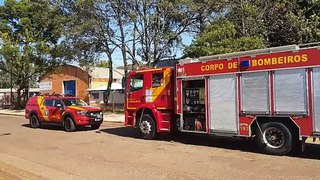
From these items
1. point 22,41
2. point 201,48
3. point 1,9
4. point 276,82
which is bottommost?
point 276,82

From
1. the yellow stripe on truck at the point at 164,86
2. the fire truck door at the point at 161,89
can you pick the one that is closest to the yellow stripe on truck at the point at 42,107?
the fire truck door at the point at 161,89

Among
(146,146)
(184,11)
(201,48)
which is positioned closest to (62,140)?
(146,146)

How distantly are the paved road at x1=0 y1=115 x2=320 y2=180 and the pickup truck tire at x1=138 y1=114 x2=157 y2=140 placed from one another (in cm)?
36

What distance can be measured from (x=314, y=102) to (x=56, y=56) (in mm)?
32690

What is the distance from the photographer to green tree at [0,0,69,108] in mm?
38438

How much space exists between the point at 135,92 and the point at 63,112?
5.06 m

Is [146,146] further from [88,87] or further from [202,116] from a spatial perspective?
[88,87]

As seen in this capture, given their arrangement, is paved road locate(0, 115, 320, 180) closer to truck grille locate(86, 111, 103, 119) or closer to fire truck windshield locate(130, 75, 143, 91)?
fire truck windshield locate(130, 75, 143, 91)

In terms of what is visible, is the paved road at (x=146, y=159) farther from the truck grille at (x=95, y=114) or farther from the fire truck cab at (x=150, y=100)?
the truck grille at (x=95, y=114)

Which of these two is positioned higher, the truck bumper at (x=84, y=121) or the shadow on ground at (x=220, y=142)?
the truck bumper at (x=84, y=121)

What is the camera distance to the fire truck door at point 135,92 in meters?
15.4

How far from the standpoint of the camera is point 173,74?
1441cm

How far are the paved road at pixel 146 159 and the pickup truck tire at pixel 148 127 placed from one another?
0.36 metres

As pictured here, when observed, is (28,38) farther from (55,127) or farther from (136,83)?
(136,83)
